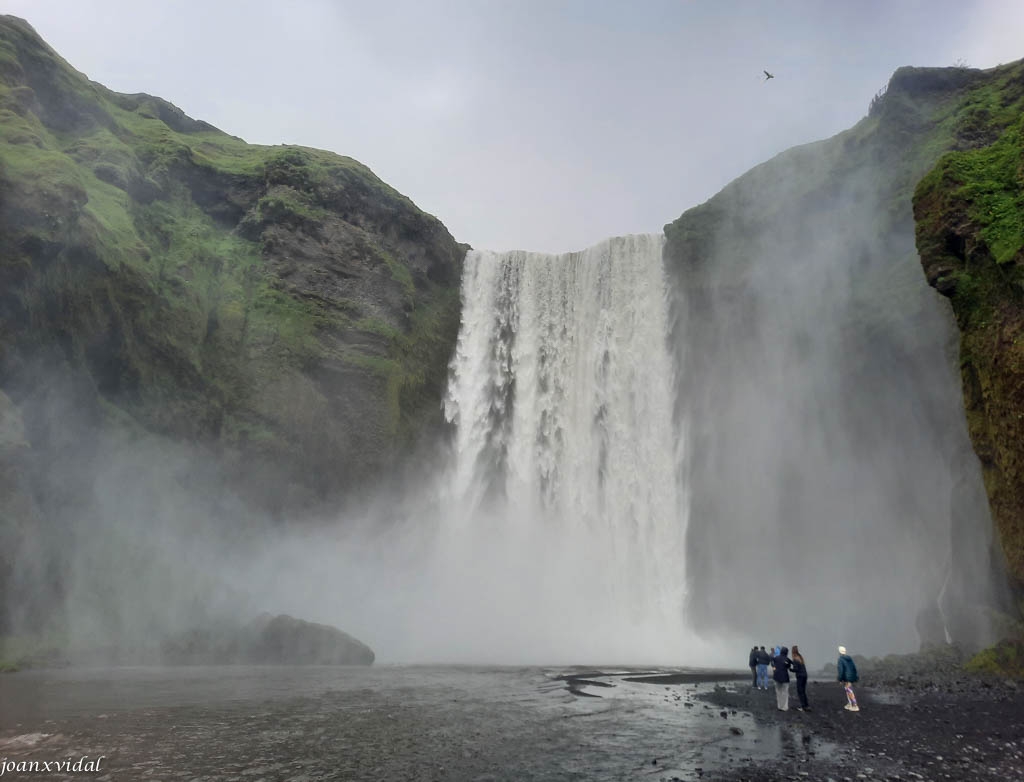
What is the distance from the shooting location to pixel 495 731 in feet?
42.9

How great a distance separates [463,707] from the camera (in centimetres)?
1599

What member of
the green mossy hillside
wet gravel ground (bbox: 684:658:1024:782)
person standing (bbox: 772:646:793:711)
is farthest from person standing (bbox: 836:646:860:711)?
the green mossy hillside

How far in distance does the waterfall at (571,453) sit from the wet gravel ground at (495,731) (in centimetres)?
1879

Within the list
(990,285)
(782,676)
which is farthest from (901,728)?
(990,285)

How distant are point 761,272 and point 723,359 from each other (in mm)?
6196

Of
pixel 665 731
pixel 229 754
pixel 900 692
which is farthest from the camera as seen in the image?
pixel 900 692

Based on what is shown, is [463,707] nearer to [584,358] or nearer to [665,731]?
[665,731]

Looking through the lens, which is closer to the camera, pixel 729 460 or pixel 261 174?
pixel 729 460

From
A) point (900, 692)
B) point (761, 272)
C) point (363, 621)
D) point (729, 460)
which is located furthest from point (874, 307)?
point (363, 621)

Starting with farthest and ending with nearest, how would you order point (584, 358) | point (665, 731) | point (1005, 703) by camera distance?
1. point (584, 358)
2. point (1005, 703)
3. point (665, 731)

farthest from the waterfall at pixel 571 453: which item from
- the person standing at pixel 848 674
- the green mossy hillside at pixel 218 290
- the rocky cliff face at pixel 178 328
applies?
the person standing at pixel 848 674

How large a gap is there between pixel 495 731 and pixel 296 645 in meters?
18.3

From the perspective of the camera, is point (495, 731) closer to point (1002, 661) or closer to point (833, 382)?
point (1002, 661)

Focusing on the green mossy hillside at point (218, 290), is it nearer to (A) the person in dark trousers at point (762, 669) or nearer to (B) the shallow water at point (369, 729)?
(B) the shallow water at point (369, 729)
